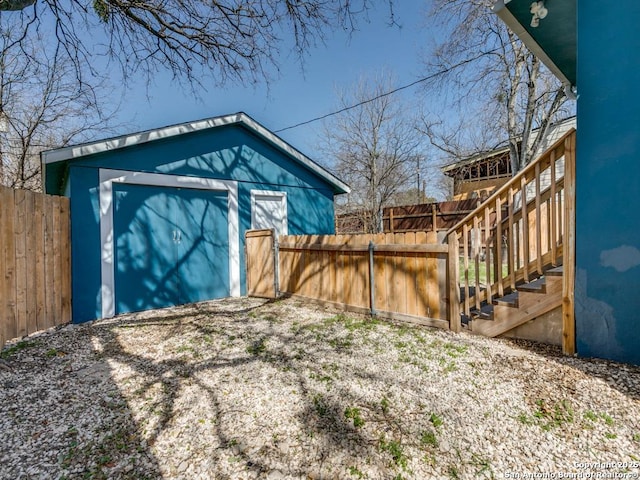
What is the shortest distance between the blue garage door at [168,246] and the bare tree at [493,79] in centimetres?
748

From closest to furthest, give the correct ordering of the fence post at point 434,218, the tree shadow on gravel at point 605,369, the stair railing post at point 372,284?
the tree shadow on gravel at point 605,369 < the stair railing post at point 372,284 < the fence post at point 434,218

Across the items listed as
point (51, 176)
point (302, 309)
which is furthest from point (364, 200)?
point (51, 176)

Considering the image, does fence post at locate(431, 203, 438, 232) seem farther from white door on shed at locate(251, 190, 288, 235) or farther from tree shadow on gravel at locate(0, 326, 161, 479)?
tree shadow on gravel at locate(0, 326, 161, 479)

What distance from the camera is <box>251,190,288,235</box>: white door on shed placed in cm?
677

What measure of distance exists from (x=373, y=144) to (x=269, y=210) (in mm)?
8723

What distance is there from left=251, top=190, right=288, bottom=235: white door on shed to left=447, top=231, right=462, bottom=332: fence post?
3.97 metres

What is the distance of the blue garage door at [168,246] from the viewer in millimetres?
5082

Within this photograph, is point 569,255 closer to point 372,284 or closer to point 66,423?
point 372,284

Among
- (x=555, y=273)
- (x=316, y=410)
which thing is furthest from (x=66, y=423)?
(x=555, y=273)

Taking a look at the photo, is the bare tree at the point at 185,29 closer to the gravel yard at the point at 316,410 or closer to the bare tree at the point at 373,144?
the gravel yard at the point at 316,410

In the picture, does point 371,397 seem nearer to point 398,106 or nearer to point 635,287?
point 635,287

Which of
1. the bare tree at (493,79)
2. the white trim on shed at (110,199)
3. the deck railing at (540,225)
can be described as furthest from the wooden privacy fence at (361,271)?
the bare tree at (493,79)

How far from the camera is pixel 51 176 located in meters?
5.23

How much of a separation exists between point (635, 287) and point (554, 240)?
2.36ft
